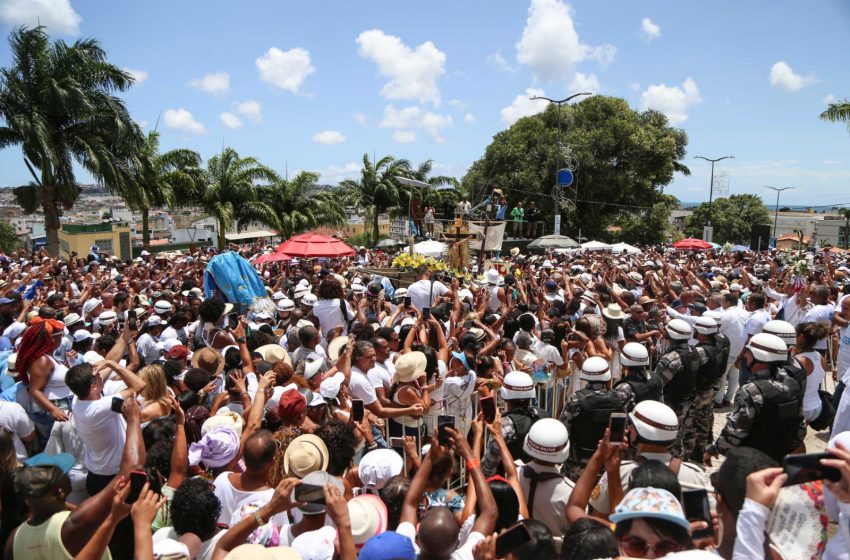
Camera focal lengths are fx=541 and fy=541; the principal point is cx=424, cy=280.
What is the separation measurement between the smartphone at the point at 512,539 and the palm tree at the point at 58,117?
2313 centimetres

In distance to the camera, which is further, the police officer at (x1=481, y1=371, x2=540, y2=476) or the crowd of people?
the police officer at (x1=481, y1=371, x2=540, y2=476)

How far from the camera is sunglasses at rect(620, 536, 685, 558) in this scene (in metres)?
2.08

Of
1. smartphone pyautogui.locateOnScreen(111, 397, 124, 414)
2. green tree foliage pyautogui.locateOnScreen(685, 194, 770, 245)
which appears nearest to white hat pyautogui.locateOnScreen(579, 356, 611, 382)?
smartphone pyautogui.locateOnScreen(111, 397, 124, 414)

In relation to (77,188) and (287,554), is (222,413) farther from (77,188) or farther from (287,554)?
(77,188)

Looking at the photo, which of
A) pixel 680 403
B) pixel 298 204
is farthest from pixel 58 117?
pixel 680 403

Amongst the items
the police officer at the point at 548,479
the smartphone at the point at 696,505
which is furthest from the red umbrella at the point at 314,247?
the smartphone at the point at 696,505

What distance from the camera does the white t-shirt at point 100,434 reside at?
360 cm

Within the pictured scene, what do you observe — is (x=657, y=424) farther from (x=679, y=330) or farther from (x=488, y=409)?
(x=679, y=330)

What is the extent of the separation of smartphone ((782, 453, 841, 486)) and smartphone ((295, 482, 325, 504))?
2.05 metres

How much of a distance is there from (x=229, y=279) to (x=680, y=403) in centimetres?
676

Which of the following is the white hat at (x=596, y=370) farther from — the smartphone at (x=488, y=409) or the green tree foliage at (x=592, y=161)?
the green tree foliage at (x=592, y=161)

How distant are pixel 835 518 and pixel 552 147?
109 feet

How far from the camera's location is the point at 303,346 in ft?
18.6

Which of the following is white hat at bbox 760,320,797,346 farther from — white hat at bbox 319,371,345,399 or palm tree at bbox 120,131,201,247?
palm tree at bbox 120,131,201,247
